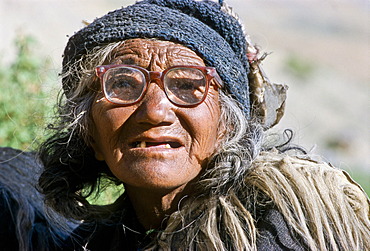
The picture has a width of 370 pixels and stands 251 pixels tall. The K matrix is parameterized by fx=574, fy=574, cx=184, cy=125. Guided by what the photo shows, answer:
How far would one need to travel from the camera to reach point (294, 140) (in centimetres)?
283

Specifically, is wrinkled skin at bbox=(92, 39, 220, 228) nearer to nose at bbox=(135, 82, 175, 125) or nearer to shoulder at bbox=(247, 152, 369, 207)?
nose at bbox=(135, 82, 175, 125)

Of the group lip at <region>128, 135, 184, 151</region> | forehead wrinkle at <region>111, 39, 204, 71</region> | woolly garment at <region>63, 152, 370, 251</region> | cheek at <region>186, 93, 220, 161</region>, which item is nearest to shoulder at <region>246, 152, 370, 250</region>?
woolly garment at <region>63, 152, 370, 251</region>

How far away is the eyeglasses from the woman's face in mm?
28

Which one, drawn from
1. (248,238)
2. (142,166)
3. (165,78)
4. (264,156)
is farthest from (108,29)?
(248,238)

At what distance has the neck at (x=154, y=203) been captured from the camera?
259 cm

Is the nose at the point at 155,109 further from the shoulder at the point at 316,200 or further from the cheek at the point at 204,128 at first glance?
the shoulder at the point at 316,200

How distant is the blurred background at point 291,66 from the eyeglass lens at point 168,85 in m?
0.51

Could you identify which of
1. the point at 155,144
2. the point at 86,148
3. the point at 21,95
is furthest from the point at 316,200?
the point at 21,95

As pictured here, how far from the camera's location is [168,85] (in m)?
2.42

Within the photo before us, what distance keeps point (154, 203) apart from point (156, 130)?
1.51 feet

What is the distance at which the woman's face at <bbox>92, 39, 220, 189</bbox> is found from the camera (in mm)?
2369

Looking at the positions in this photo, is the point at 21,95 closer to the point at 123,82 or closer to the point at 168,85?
the point at 123,82

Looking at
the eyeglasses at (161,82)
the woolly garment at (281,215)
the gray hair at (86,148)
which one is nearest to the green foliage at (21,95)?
the gray hair at (86,148)

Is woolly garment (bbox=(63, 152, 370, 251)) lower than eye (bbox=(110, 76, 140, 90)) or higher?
lower
